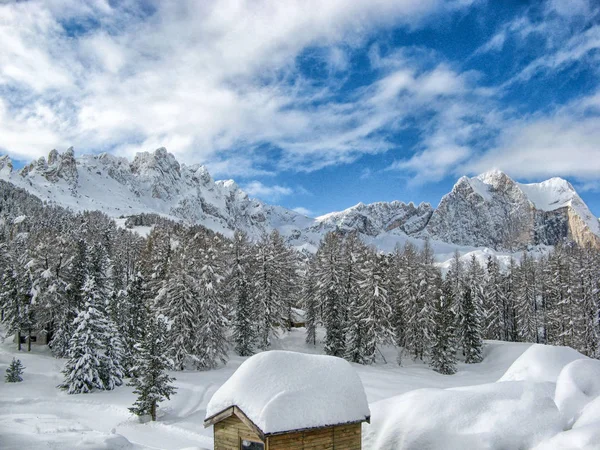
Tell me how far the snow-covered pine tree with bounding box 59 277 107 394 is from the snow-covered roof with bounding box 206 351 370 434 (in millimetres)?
22068

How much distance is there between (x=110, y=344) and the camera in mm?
34000

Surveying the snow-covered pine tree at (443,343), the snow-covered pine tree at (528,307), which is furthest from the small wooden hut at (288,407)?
the snow-covered pine tree at (528,307)

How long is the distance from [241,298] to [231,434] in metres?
27.2

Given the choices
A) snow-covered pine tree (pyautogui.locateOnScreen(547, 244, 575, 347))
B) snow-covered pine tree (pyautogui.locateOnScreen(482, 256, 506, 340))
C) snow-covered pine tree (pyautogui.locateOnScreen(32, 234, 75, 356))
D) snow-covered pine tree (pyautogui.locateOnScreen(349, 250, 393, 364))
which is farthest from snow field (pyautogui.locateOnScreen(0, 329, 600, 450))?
snow-covered pine tree (pyautogui.locateOnScreen(482, 256, 506, 340))

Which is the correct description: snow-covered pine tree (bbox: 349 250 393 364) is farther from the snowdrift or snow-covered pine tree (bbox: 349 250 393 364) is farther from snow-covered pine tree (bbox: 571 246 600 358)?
the snowdrift

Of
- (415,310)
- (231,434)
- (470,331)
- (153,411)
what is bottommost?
(153,411)

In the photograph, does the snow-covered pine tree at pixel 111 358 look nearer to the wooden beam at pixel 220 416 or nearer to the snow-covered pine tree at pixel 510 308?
the wooden beam at pixel 220 416

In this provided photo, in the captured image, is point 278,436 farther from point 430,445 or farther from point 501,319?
point 501,319

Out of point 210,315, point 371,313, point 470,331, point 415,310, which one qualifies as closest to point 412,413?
point 210,315

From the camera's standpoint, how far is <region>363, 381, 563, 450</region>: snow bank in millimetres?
12898

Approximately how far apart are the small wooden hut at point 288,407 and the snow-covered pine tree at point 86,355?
71.2 ft

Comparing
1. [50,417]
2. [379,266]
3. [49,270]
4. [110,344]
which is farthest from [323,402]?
[49,270]

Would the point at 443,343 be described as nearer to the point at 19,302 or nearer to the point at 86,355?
the point at 86,355

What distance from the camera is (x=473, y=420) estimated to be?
13781 mm
